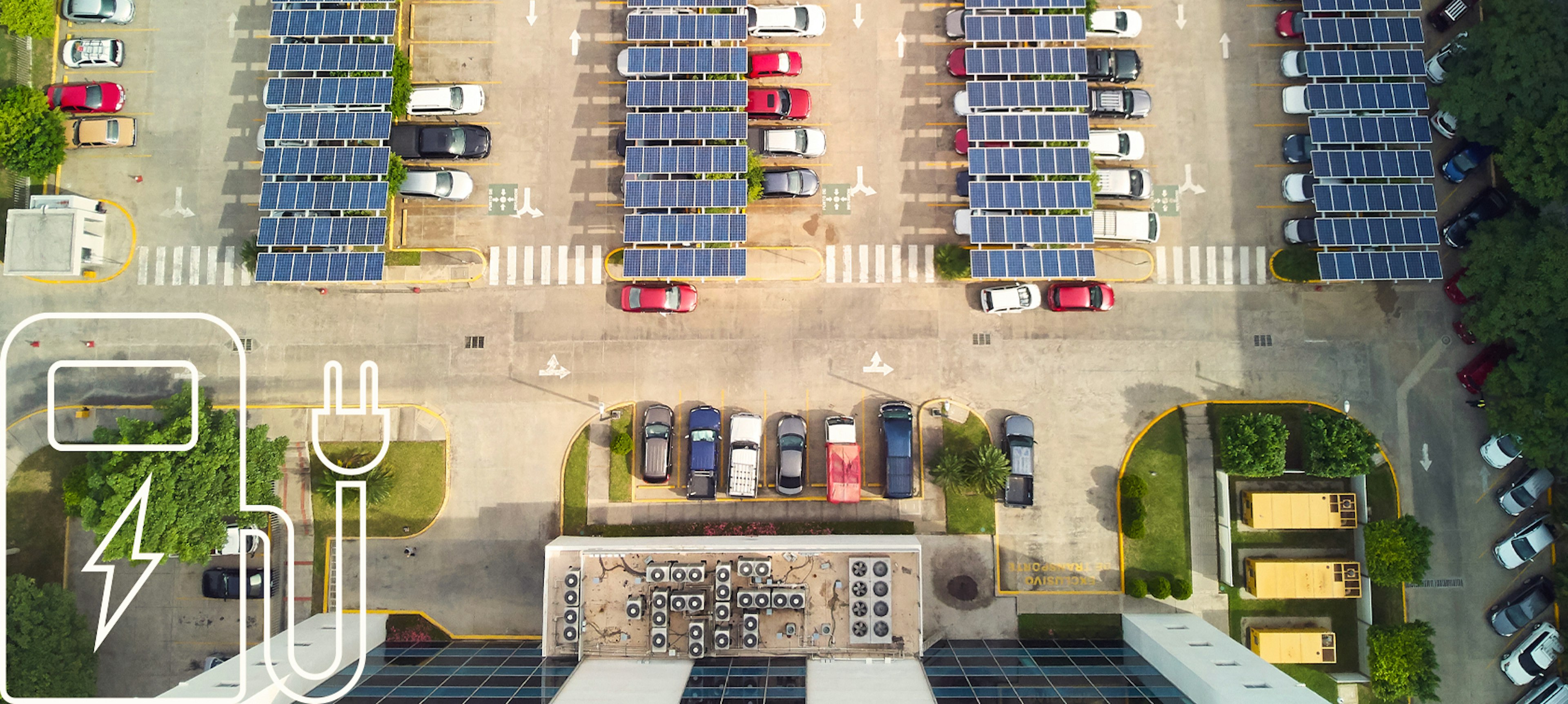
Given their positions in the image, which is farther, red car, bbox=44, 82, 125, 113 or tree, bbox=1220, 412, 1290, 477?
red car, bbox=44, 82, 125, 113

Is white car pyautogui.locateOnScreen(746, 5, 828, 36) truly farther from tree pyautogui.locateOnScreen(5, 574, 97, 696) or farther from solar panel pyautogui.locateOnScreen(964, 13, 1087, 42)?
tree pyautogui.locateOnScreen(5, 574, 97, 696)

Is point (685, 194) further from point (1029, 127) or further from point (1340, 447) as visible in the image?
point (1340, 447)

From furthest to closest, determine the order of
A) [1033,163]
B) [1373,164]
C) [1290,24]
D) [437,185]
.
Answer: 1. [1290,24]
2. [437,185]
3. [1033,163]
4. [1373,164]

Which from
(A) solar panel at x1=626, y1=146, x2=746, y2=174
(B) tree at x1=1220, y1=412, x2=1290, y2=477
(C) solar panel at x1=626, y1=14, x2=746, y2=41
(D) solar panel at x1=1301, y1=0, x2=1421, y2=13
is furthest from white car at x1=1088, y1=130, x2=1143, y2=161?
(C) solar panel at x1=626, y1=14, x2=746, y2=41

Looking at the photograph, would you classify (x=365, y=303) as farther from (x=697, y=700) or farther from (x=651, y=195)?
(x=697, y=700)

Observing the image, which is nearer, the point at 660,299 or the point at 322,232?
the point at 322,232

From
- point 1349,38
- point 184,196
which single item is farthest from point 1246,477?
point 184,196

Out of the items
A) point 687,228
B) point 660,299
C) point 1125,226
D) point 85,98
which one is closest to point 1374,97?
point 1125,226
